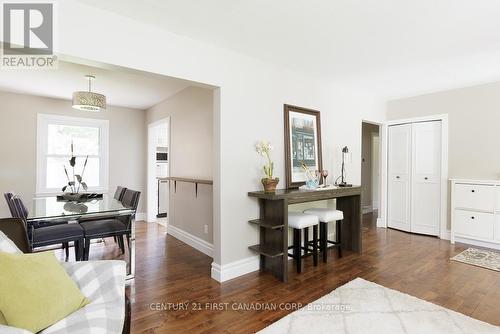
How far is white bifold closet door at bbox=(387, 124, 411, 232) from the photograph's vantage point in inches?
187

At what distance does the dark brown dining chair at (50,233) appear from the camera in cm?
257

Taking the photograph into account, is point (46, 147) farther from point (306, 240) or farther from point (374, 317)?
point (374, 317)

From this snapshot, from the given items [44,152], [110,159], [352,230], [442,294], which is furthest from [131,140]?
[442,294]

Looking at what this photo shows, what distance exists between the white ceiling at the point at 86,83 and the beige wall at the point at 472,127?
13.6 feet

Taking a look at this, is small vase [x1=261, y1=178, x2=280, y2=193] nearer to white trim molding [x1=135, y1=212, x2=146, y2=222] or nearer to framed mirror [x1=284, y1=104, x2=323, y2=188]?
framed mirror [x1=284, y1=104, x2=323, y2=188]

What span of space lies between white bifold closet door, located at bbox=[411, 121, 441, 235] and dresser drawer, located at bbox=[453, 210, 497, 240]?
15.0 inches

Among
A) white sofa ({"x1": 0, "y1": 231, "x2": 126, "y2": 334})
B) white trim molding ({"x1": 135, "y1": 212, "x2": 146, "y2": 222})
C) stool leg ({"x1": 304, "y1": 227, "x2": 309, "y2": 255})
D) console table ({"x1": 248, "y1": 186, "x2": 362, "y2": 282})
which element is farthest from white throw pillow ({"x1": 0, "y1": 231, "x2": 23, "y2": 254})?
white trim molding ({"x1": 135, "y1": 212, "x2": 146, "y2": 222})

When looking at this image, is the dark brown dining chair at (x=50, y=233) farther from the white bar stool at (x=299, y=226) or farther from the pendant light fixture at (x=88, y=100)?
the white bar stool at (x=299, y=226)

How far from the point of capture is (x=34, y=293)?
4.09ft

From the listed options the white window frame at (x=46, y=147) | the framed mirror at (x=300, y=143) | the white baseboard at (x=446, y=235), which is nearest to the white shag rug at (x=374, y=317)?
the framed mirror at (x=300, y=143)

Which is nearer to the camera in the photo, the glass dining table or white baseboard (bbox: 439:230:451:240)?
the glass dining table

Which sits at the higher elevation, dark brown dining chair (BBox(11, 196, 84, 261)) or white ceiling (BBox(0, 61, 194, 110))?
white ceiling (BBox(0, 61, 194, 110))

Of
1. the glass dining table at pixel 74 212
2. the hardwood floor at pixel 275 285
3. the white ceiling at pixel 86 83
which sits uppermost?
the white ceiling at pixel 86 83

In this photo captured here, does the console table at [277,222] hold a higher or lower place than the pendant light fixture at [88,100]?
lower
